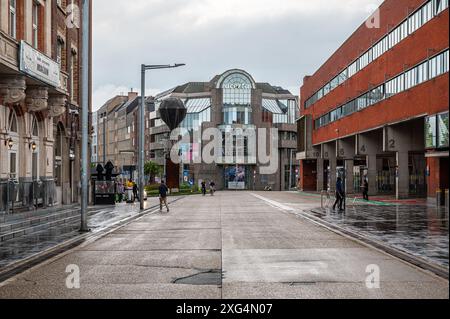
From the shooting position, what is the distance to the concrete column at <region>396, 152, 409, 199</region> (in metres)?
43.0

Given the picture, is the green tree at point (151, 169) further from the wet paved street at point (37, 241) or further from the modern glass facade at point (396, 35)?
the wet paved street at point (37, 241)

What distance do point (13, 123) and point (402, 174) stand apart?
27.0 m

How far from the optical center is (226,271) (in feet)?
36.2

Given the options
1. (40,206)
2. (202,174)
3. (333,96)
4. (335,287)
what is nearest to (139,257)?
(335,287)

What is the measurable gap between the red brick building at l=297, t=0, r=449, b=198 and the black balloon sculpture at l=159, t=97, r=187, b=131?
53.9 feet

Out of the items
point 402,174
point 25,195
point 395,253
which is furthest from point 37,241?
point 402,174

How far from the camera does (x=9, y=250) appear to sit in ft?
48.1

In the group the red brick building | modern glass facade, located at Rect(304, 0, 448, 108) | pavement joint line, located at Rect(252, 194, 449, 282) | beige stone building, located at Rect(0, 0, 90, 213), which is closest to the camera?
pavement joint line, located at Rect(252, 194, 449, 282)

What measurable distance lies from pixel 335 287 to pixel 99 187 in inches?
1242

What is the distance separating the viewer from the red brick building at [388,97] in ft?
116

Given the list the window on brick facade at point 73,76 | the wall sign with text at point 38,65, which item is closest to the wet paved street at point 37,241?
the wall sign with text at point 38,65

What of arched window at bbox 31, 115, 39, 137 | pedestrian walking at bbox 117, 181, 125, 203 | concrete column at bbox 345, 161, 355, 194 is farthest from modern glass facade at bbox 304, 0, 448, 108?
pedestrian walking at bbox 117, 181, 125, 203

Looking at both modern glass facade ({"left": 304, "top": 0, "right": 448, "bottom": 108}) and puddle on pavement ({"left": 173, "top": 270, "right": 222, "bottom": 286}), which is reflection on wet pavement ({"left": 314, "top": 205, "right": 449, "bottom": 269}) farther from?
modern glass facade ({"left": 304, "top": 0, "right": 448, "bottom": 108})

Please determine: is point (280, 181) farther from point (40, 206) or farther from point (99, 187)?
point (40, 206)
